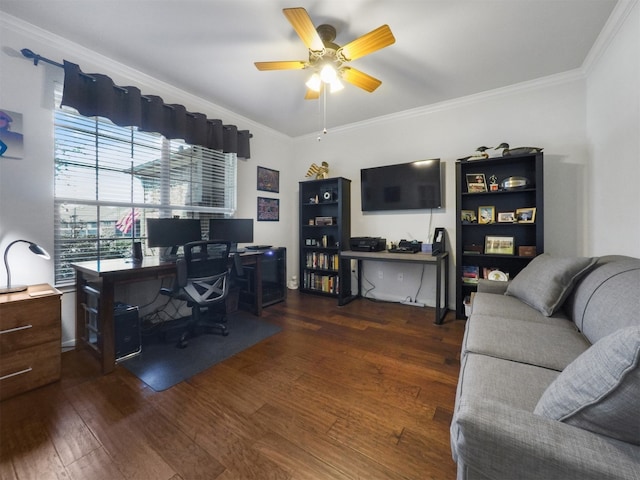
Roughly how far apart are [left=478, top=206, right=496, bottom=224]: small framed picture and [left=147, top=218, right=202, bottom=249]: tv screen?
121 inches

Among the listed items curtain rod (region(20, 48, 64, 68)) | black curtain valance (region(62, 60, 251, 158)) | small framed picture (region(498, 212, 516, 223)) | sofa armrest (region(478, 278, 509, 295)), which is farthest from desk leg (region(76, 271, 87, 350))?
small framed picture (region(498, 212, 516, 223))

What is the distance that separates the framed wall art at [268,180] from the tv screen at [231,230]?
817 millimetres

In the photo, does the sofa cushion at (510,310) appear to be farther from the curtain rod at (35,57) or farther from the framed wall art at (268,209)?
the curtain rod at (35,57)

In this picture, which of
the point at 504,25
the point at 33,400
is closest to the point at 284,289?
the point at 33,400

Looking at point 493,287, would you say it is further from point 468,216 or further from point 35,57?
point 35,57

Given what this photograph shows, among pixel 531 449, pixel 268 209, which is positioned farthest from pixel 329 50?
pixel 268 209

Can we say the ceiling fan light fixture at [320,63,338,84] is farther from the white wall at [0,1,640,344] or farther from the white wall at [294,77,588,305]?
the white wall at [294,77,588,305]

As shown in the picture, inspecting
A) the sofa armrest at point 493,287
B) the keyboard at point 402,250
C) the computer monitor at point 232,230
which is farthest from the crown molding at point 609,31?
the computer monitor at point 232,230

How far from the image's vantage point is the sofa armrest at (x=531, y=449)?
59cm

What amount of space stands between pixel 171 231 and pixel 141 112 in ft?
3.77

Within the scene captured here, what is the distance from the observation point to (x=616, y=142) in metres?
1.98

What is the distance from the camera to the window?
7.29 ft

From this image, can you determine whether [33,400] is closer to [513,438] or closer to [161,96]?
[513,438]

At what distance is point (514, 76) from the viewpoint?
2641mm
